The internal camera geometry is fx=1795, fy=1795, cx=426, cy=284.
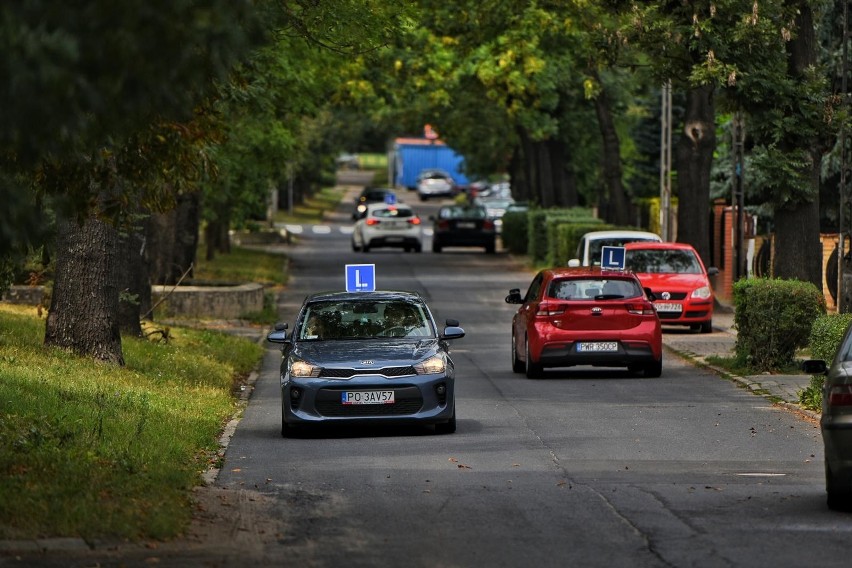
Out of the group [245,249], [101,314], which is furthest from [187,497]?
[245,249]

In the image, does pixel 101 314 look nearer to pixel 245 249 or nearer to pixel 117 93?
pixel 117 93

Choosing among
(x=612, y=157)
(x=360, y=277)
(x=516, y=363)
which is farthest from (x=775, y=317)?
(x=612, y=157)

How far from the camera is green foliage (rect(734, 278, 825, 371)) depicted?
75.5 feet

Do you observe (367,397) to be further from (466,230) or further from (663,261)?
(466,230)

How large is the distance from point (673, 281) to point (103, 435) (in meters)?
18.8

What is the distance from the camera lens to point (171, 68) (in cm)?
737

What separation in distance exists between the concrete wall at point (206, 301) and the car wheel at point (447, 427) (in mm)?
15716

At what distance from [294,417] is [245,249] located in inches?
1765

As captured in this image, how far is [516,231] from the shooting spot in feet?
199

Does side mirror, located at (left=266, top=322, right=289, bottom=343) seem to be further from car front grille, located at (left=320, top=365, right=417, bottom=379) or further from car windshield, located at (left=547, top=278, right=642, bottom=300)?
car windshield, located at (left=547, top=278, right=642, bottom=300)

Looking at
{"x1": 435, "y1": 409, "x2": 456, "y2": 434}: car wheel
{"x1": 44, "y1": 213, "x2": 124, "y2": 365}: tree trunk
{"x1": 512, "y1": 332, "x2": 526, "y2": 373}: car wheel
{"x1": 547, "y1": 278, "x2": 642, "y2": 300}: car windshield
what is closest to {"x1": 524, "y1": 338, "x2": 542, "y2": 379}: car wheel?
{"x1": 512, "y1": 332, "x2": 526, "y2": 373}: car wheel

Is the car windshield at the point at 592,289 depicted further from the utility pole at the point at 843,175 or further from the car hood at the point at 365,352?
the car hood at the point at 365,352

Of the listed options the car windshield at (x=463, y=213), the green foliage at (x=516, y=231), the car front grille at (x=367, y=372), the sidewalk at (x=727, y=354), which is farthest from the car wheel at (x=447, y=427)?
the car windshield at (x=463, y=213)

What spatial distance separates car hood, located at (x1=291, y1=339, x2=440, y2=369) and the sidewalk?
431cm
